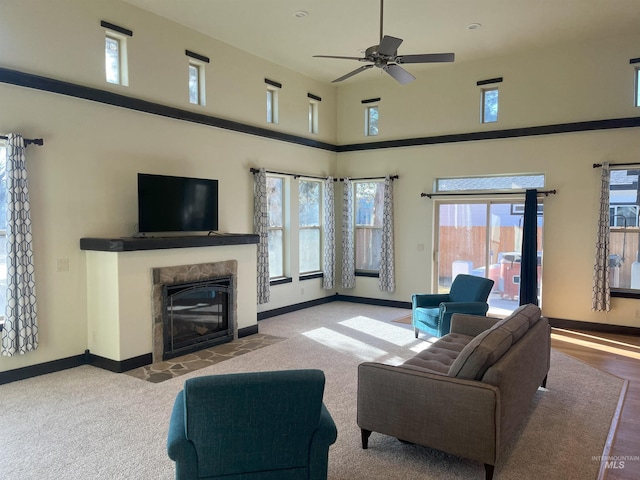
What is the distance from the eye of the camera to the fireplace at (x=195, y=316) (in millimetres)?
5422

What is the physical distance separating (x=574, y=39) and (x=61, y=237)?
24.2 feet

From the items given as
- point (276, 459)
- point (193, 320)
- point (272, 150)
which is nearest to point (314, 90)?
point (272, 150)

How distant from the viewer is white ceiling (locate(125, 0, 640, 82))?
5516 millimetres

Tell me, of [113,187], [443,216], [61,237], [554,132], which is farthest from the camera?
[443,216]

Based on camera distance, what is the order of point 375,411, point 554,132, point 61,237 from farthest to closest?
point 554,132 → point 61,237 → point 375,411

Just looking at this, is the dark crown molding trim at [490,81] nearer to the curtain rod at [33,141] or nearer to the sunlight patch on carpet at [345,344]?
the sunlight patch on carpet at [345,344]

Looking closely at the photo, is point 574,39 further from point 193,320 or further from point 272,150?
point 193,320

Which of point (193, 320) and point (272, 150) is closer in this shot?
point (193, 320)

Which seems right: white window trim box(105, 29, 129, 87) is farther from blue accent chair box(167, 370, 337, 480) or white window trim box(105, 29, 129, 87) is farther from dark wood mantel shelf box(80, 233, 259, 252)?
blue accent chair box(167, 370, 337, 480)

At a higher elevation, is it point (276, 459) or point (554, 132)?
point (554, 132)

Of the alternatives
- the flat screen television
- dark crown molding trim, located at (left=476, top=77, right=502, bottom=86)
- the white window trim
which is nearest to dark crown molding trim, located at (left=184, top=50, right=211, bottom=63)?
the white window trim

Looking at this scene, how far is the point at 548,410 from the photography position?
3.98 meters

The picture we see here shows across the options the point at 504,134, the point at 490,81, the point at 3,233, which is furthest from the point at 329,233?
the point at 3,233

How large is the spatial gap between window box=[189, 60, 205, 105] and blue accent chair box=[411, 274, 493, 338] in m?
4.18
